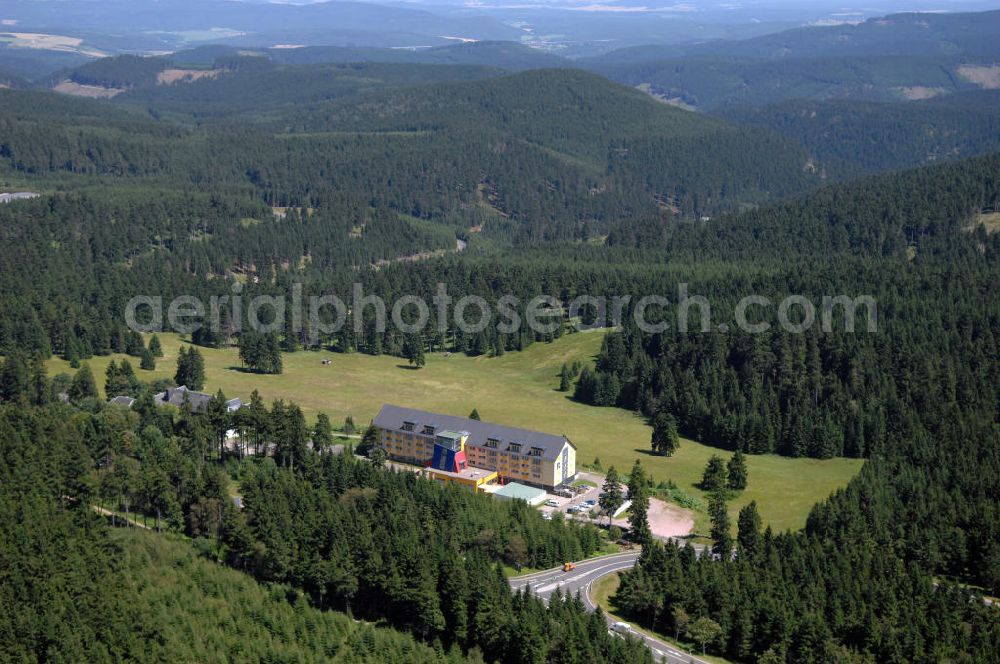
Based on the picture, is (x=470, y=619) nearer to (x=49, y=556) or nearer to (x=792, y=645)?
(x=792, y=645)

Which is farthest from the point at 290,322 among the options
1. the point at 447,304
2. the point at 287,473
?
the point at 287,473

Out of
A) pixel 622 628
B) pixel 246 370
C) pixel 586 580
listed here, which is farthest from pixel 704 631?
pixel 246 370

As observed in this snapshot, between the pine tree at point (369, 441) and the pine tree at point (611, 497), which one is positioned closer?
the pine tree at point (611, 497)

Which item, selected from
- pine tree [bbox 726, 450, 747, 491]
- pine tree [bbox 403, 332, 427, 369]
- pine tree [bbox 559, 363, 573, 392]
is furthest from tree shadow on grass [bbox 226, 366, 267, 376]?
pine tree [bbox 726, 450, 747, 491]

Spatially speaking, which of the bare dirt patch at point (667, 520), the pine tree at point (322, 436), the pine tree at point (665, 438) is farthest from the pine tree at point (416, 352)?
the bare dirt patch at point (667, 520)

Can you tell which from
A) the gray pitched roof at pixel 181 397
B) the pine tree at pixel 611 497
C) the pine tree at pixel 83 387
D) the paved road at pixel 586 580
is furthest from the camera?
the pine tree at pixel 83 387

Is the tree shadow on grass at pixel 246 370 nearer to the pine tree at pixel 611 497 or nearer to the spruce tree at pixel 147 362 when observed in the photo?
the spruce tree at pixel 147 362

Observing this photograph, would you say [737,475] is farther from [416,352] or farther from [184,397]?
[416,352]
